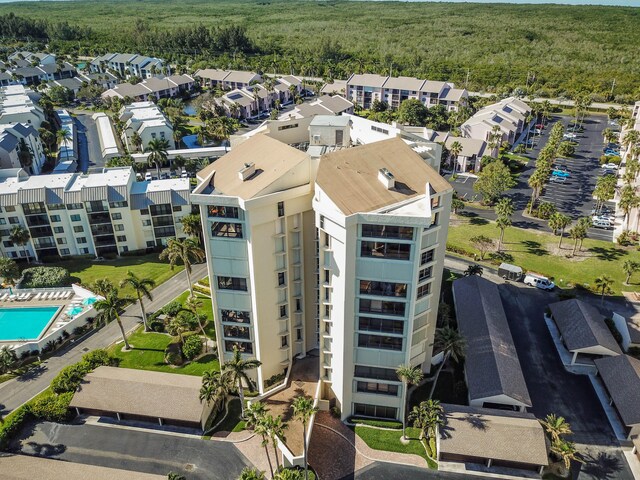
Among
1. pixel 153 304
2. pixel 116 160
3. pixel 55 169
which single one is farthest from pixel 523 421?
pixel 55 169

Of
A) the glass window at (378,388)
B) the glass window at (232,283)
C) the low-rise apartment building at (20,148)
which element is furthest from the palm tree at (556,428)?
the low-rise apartment building at (20,148)

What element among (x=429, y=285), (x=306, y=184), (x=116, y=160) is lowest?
(x=116, y=160)

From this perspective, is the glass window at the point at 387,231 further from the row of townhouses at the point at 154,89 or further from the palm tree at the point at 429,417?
the row of townhouses at the point at 154,89

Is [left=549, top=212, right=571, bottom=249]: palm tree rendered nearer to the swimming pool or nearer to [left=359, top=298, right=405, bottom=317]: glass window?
[left=359, top=298, right=405, bottom=317]: glass window

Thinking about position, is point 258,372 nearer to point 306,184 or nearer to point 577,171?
point 306,184

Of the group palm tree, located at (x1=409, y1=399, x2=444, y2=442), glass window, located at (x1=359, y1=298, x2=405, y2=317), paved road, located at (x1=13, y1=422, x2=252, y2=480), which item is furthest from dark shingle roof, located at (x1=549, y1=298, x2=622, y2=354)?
paved road, located at (x1=13, y1=422, x2=252, y2=480)

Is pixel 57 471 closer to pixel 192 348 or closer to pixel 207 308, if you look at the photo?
pixel 192 348
